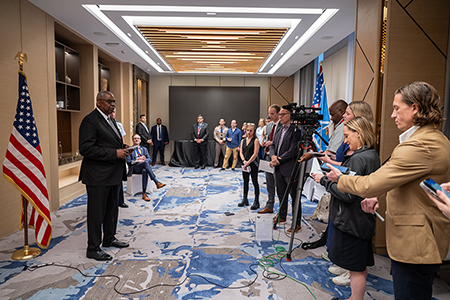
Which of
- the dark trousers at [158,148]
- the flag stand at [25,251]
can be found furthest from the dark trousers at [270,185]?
the dark trousers at [158,148]

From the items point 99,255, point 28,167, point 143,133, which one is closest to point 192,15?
point 28,167

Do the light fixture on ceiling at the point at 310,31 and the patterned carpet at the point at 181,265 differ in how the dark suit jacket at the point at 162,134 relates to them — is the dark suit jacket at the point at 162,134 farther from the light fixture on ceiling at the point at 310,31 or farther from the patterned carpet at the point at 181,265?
the patterned carpet at the point at 181,265

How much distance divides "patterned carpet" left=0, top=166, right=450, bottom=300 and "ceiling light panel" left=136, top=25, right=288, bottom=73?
3.29 metres

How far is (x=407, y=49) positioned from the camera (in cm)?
284

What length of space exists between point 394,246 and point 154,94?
9.58 metres

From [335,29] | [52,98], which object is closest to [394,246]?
[335,29]

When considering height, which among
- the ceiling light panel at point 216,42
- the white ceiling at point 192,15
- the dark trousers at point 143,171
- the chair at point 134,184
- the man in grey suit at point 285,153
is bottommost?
the chair at point 134,184

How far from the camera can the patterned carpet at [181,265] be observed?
2.20 metres

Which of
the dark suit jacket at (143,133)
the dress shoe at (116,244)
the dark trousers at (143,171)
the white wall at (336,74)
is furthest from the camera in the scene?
the dark suit jacket at (143,133)

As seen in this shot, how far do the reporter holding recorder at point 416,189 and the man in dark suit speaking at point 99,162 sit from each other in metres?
2.30

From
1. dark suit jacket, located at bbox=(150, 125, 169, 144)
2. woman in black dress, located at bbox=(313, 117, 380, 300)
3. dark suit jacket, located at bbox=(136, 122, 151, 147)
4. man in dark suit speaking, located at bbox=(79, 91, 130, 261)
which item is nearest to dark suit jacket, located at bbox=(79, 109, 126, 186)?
man in dark suit speaking, located at bbox=(79, 91, 130, 261)

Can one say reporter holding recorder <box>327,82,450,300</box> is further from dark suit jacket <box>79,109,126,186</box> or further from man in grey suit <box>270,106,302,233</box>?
dark suit jacket <box>79,109,126,186</box>

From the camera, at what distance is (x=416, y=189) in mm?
1223

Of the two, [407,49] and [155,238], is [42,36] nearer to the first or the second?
[155,238]
